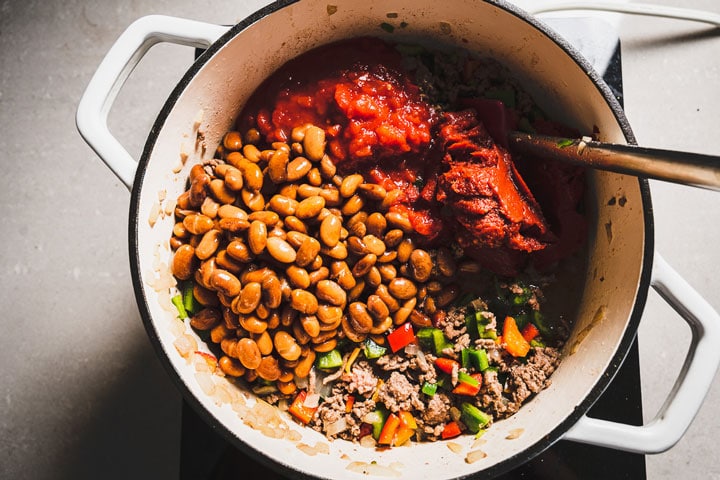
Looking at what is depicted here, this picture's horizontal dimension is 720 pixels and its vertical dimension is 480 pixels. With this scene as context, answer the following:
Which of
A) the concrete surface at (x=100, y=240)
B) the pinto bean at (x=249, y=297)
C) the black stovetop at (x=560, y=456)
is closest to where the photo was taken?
the pinto bean at (x=249, y=297)

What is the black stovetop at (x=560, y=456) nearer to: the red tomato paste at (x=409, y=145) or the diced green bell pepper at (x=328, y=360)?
the diced green bell pepper at (x=328, y=360)

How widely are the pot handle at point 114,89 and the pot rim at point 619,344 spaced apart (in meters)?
0.07

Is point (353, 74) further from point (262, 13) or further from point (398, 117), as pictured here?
point (262, 13)

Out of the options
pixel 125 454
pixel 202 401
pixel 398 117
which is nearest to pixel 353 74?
pixel 398 117

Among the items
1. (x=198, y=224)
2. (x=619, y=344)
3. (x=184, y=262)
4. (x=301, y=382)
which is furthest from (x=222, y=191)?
(x=619, y=344)

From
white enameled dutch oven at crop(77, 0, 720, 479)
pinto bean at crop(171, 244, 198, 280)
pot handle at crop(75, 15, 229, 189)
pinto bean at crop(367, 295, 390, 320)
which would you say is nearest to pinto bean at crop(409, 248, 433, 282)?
pinto bean at crop(367, 295, 390, 320)

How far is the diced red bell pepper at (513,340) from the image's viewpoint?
1571 millimetres

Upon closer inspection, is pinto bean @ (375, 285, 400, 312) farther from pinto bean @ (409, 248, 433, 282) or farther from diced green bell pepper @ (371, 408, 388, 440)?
diced green bell pepper @ (371, 408, 388, 440)

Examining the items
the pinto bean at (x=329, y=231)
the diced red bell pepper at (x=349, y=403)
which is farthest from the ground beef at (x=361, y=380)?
the pinto bean at (x=329, y=231)

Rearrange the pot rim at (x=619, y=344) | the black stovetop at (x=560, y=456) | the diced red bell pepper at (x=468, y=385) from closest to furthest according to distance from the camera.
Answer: the pot rim at (x=619, y=344) < the diced red bell pepper at (x=468, y=385) < the black stovetop at (x=560, y=456)

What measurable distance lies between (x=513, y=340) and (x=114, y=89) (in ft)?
3.83

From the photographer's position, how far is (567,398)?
1.44 m

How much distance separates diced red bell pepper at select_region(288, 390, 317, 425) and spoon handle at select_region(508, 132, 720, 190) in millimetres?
851

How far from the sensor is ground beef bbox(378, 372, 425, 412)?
1.57 meters
